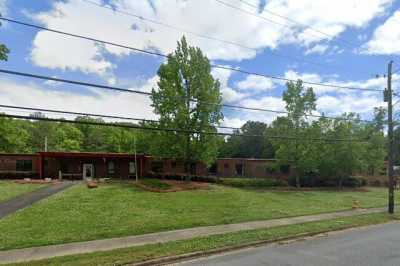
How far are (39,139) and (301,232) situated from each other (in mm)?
63226

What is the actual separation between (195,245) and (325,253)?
12.8ft

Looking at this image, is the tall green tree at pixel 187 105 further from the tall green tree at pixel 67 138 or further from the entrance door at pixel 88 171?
the tall green tree at pixel 67 138

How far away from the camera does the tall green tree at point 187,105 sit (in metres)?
25.8

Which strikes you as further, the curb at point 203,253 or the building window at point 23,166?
the building window at point 23,166

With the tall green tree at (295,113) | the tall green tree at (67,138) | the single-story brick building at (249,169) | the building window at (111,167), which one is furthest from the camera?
the tall green tree at (67,138)

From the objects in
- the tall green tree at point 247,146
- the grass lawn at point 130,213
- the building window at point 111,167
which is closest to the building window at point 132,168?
the building window at point 111,167

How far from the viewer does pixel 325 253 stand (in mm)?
9664

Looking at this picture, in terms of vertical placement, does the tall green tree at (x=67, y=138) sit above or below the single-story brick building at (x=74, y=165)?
above

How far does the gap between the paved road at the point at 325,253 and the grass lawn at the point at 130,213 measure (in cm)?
369

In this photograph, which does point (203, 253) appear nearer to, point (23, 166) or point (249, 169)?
point (249, 169)

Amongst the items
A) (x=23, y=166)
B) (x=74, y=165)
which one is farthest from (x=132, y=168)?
(x=23, y=166)

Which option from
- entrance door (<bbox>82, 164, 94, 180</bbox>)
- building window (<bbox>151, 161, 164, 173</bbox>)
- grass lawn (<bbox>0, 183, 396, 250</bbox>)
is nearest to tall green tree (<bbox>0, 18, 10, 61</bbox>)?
grass lawn (<bbox>0, 183, 396, 250</bbox>)

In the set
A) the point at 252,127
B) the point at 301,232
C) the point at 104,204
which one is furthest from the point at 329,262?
the point at 252,127

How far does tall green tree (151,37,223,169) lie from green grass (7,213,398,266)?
13.3 m
